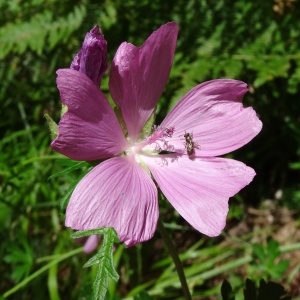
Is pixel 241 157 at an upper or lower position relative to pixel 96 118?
lower

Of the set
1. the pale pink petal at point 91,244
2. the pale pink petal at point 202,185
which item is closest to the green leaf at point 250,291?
the pale pink petal at point 202,185

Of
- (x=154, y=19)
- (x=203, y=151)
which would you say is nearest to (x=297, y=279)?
(x=154, y=19)

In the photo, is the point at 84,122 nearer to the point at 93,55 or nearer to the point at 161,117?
the point at 93,55

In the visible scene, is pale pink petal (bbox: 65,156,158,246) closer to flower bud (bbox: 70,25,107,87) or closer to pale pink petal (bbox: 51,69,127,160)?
pale pink petal (bbox: 51,69,127,160)

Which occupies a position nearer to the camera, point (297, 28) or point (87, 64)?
point (87, 64)

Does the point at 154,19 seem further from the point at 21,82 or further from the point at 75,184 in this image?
the point at 75,184

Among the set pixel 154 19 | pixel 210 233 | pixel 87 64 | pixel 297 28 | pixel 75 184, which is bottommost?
pixel 297 28
